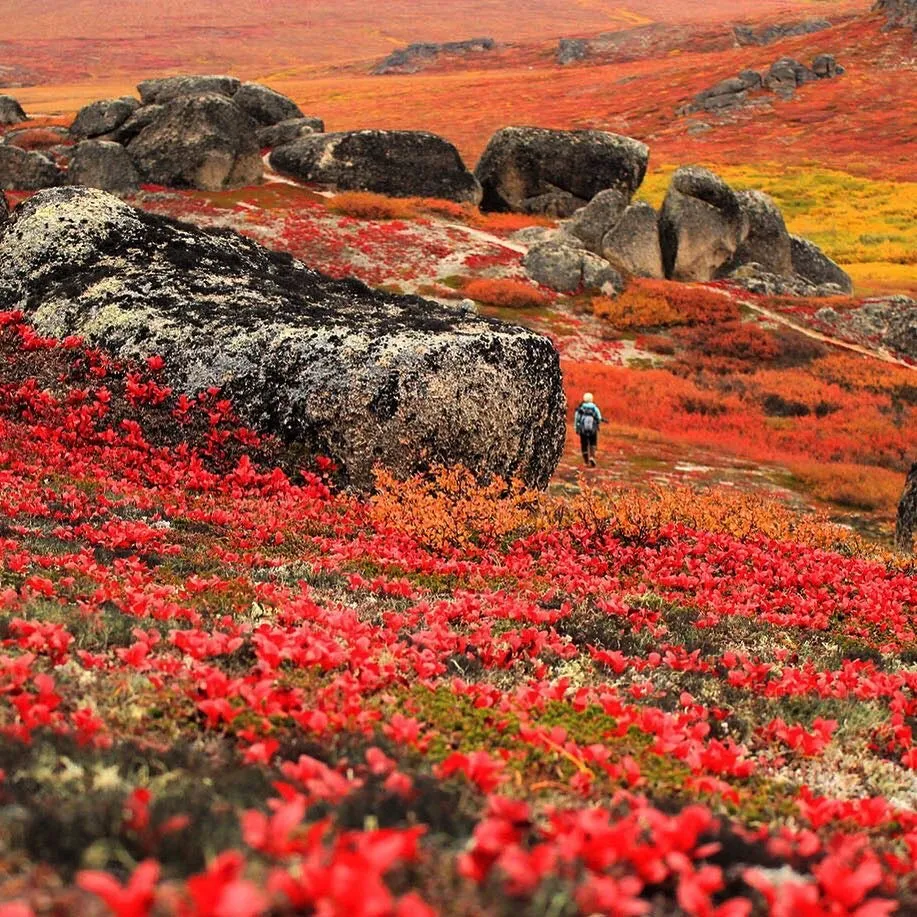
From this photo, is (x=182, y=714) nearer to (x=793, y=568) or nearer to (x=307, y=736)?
(x=307, y=736)

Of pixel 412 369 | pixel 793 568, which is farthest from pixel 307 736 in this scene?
pixel 412 369

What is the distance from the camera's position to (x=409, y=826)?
3.56m

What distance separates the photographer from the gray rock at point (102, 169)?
182ft

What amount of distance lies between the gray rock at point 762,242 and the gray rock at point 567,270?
40.2 ft

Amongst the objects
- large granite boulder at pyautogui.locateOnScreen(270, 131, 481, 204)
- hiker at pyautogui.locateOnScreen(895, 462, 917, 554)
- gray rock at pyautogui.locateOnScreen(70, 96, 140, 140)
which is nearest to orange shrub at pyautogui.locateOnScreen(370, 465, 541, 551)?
hiker at pyautogui.locateOnScreen(895, 462, 917, 554)

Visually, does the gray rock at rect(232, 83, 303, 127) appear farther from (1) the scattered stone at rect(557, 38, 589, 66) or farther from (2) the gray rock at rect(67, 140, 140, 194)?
(1) the scattered stone at rect(557, 38, 589, 66)

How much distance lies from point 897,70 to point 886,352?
85.5 meters

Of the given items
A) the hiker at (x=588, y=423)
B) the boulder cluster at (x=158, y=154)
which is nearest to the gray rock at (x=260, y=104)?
the boulder cluster at (x=158, y=154)

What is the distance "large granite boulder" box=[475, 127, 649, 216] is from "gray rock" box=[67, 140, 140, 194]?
2646 cm

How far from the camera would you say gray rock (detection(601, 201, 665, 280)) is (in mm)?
57562

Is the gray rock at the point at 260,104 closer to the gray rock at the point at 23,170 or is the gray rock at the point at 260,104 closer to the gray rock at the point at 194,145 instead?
the gray rock at the point at 194,145

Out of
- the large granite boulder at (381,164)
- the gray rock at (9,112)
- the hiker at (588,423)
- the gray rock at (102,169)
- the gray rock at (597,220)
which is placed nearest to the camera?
the hiker at (588,423)

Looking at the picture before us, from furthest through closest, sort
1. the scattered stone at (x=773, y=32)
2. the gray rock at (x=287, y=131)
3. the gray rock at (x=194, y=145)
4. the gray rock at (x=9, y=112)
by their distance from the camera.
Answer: the scattered stone at (x=773, y=32) → the gray rock at (x=9, y=112) → the gray rock at (x=287, y=131) → the gray rock at (x=194, y=145)

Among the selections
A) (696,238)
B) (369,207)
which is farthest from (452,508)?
(696,238)
